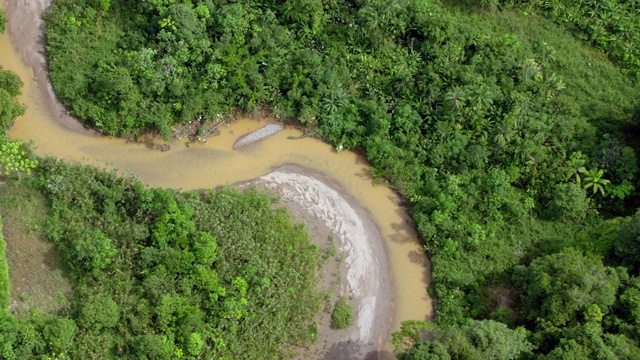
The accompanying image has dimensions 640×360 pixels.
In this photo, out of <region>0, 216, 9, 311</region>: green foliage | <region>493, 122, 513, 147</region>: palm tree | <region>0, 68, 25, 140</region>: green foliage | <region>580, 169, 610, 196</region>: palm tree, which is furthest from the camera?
<region>493, 122, 513, 147</region>: palm tree

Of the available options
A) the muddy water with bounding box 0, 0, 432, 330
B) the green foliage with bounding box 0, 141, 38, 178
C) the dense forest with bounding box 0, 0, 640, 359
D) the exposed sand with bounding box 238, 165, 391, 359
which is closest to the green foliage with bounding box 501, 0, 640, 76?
the dense forest with bounding box 0, 0, 640, 359

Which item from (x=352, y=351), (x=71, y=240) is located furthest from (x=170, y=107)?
(x=352, y=351)

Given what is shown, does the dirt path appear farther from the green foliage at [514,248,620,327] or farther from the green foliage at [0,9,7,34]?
the green foliage at [514,248,620,327]

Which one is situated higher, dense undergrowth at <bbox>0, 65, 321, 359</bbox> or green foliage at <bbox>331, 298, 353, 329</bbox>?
dense undergrowth at <bbox>0, 65, 321, 359</bbox>

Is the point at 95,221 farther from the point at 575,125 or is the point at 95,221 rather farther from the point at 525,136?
the point at 575,125

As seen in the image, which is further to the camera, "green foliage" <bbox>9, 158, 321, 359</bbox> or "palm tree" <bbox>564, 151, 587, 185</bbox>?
"palm tree" <bbox>564, 151, 587, 185</bbox>

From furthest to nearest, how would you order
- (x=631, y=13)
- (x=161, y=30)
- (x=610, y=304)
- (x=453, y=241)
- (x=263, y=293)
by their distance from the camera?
1. (x=631, y=13)
2. (x=161, y=30)
3. (x=453, y=241)
4. (x=263, y=293)
5. (x=610, y=304)

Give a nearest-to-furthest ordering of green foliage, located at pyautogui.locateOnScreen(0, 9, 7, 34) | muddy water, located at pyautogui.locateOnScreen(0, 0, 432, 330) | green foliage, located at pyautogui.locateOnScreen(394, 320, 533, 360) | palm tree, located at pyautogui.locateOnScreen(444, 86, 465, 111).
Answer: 1. green foliage, located at pyautogui.locateOnScreen(394, 320, 533, 360)
2. muddy water, located at pyautogui.locateOnScreen(0, 0, 432, 330)
3. palm tree, located at pyautogui.locateOnScreen(444, 86, 465, 111)
4. green foliage, located at pyautogui.locateOnScreen(0, 9, 7, 34)
